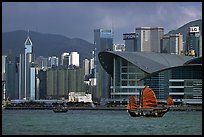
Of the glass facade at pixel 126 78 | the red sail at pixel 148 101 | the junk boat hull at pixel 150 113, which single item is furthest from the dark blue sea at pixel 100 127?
the glass facade at pixel 126 78

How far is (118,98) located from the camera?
341 ft

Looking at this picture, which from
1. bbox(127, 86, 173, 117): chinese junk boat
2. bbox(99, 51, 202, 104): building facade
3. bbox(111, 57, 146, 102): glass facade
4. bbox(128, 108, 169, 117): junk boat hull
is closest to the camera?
bbox(128, 108, 169, 117): junk boat hull

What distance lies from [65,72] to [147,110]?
103703 millimetres

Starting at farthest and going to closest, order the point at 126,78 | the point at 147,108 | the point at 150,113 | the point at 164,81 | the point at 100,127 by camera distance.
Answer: the point at 126,78 → the point at 164,81 → the point at 147,108 → the point at 150,113 → the point at 100,127

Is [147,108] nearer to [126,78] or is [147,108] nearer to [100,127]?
[100,127]

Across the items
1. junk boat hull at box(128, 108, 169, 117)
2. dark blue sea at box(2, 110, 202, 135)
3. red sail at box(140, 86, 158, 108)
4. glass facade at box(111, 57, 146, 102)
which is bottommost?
junk boat hull at box(128, 108, 169, 117)

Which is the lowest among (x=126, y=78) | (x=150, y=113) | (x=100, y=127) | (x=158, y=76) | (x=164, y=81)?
(x=150, y=113)

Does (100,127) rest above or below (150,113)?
above

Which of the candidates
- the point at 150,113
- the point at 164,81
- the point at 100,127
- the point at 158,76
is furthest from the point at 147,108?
the point at 158,76

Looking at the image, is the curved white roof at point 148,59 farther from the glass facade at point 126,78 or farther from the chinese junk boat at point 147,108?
the chinese junk boat at point 147,108

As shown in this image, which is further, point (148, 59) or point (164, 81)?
point (148, 59)

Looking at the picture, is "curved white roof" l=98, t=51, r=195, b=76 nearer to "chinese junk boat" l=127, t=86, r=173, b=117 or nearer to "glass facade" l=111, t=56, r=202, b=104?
"glass facade" l=111, t=56, r=202, b=104

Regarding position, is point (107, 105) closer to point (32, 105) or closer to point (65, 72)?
point (32, 105)

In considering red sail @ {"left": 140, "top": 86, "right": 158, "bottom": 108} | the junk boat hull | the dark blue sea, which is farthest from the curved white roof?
the dark blue sea
